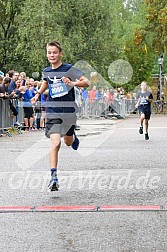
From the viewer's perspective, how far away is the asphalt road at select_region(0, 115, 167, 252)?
541 cm

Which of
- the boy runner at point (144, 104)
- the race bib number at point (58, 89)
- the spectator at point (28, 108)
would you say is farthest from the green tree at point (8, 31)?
the race bib number at point (58, 89)

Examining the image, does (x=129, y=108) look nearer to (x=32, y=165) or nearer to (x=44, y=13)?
(x=44, y=13)

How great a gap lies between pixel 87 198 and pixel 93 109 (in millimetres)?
23711

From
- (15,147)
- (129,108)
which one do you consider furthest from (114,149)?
(129,108)

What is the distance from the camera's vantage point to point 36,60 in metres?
41.4

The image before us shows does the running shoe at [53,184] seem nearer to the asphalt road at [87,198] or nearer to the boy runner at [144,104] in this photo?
the asphalt road at [87,198]

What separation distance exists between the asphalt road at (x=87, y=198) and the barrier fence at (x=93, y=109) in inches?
200

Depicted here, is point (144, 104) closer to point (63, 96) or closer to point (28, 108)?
point (28, 108)

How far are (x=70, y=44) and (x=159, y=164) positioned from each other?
32351 mm

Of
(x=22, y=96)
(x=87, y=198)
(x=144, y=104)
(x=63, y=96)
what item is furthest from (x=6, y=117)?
(x=87, y=198)

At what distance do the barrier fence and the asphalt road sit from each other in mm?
5084

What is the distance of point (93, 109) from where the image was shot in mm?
31156

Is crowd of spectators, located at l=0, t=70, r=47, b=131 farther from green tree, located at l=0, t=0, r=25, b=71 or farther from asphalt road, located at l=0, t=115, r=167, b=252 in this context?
green tree, located at l=0, t=0, r=25, b=71

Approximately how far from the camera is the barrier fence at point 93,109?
18.7 meters
